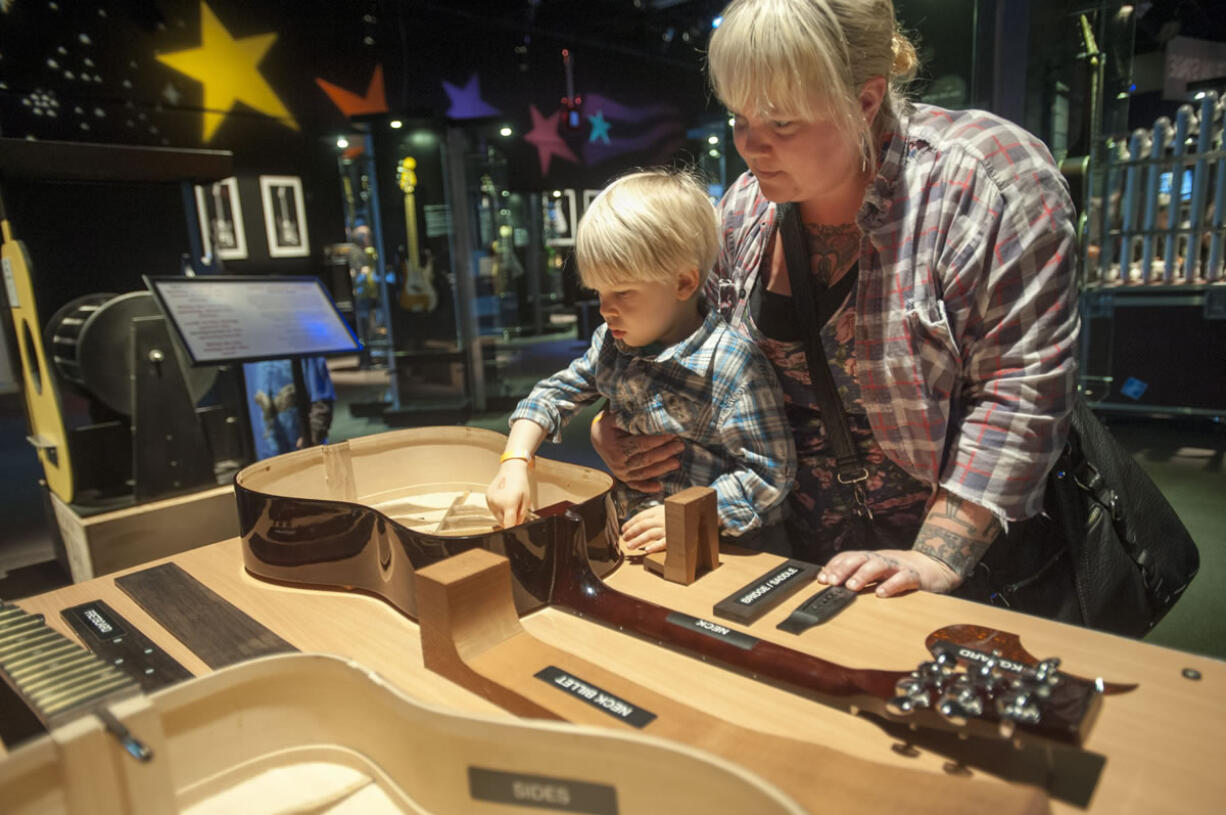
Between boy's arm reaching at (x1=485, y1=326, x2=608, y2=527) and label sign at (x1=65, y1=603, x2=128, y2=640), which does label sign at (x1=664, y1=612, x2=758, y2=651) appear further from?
label sign at (x1=65, y1=603, x2=128, y2=640)

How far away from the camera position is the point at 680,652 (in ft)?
2.84

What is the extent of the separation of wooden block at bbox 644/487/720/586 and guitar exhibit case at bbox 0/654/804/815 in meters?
0.50

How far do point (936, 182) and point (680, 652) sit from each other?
0.76 meters

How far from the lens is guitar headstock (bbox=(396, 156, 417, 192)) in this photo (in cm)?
604

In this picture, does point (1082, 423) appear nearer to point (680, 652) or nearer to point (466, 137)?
point (680, 652)

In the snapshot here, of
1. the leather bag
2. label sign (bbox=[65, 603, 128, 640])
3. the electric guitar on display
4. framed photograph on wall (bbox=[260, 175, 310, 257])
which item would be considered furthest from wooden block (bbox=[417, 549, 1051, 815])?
the electric guitar on display

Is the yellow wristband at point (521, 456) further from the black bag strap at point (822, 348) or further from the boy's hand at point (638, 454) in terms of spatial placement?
the black bag strap at point (822, 348)

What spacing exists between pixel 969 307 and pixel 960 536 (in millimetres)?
327

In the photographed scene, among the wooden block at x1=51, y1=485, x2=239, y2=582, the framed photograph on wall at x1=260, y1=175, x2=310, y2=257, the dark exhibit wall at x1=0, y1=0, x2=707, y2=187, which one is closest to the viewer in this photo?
the wooden block at x1=51, y1=485, x2=239, y2=582

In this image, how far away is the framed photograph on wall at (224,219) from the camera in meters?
4.68

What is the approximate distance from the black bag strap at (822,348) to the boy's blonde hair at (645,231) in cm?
17

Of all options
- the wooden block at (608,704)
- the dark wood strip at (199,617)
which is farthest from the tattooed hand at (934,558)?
the dark wood strip at (199,617)

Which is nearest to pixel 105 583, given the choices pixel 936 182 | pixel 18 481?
pixel 936 182

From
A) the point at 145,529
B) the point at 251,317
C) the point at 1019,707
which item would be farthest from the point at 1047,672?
the point at 145,529
